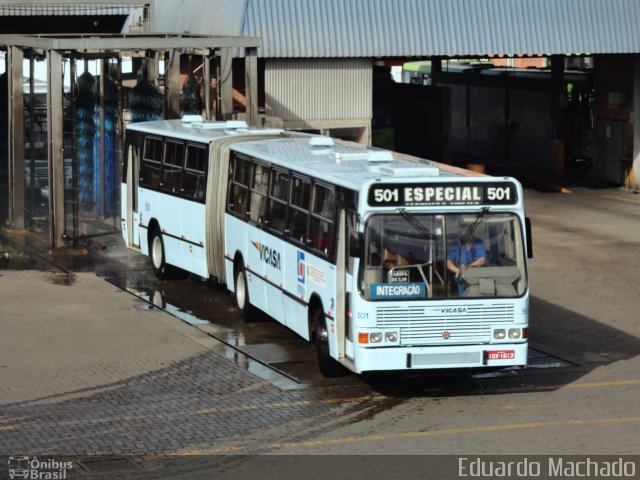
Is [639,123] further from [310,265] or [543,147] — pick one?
[310,265]

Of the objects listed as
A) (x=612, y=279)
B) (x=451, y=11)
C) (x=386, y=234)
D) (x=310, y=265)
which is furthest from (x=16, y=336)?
(x=451, y=11)

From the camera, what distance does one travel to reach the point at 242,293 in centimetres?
2127

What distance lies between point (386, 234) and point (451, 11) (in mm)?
20106

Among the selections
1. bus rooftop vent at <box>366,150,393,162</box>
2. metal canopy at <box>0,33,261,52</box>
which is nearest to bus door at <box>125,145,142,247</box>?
metal canopy at <box>0,33,261,52</box>

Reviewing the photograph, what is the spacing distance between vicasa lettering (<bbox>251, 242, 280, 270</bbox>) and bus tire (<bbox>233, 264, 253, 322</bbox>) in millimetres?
966

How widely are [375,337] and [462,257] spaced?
1400mm

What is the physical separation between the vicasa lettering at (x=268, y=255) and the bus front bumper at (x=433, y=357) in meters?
3.74

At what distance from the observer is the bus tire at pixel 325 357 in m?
17.0

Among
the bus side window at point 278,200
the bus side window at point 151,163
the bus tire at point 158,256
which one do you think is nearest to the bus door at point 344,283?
the bus side window at point 278,200

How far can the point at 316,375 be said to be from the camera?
17.4 meters

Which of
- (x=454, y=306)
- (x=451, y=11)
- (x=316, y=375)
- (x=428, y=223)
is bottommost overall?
(x=316, y=375)

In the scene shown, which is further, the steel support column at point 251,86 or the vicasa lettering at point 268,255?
the steel support column at point 251,86

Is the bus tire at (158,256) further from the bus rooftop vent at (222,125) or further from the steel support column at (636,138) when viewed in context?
the steel support column at (636,138)

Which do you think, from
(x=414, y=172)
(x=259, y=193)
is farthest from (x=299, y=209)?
(x=414, y=172)
